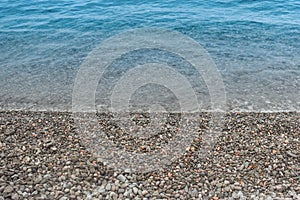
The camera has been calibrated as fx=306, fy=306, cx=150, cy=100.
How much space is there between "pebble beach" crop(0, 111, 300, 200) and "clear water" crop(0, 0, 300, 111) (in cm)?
215

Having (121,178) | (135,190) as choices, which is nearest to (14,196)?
(121,178)

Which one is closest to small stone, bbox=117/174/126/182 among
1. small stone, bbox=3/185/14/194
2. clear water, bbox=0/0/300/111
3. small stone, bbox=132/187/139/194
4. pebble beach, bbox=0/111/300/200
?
pebble beach, bbox=0/111/300/200

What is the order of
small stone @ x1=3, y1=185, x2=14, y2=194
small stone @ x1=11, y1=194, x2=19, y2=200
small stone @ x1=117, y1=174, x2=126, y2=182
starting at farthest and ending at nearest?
1. small stone @ x1=117, y1=174, x2=126, y2=182
2. small stone @ x1=3, y1=185, x2=14, y2=194
3. small stone @ x1=11, y1=194, x2=19, y2=200

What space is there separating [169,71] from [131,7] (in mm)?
12380

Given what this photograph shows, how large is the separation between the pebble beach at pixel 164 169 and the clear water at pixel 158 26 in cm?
215

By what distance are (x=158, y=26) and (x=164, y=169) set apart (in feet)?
43.8

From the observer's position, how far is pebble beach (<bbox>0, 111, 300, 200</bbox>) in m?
5.96

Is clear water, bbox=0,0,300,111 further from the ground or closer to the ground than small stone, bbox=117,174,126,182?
further from the ground

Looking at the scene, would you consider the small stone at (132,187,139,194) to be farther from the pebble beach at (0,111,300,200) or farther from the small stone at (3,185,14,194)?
the small stone at (3,185,14,194)

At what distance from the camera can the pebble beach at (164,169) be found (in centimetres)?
596

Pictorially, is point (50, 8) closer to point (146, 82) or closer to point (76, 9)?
point (76, 9)

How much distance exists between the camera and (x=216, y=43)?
15.5 m

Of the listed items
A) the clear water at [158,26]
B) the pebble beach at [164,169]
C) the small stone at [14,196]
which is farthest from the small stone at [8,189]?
the clear water at [158,26]

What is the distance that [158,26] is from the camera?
1858 cm
